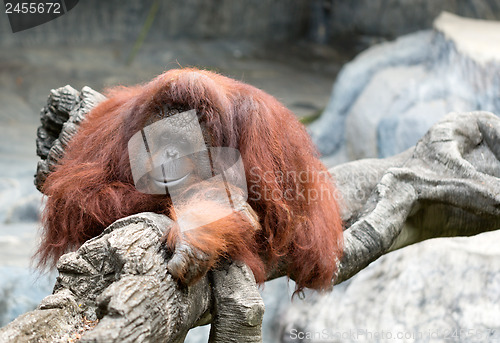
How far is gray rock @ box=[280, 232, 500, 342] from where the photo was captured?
251 cm

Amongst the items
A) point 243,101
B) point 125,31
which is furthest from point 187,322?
point 125,31

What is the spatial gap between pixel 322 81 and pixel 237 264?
201 inches

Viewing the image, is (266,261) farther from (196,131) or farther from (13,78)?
(13,78)

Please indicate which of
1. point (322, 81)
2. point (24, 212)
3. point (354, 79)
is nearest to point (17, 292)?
point (24, 212)

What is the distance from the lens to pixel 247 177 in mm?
1480

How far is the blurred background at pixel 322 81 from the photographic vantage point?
2.81 meters

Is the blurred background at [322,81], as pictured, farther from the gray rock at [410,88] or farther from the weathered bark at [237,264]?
the weathered bark at [237,264]

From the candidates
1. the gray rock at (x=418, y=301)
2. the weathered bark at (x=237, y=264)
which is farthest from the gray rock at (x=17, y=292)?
the gray rock at (x=418, y=301)

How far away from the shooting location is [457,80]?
12.8ft

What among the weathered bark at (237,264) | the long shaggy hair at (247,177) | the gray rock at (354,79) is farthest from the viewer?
the gray rock at (354,79)

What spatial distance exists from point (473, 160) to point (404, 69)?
2.56 meters

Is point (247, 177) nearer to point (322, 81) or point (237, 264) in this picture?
point (237, 264)

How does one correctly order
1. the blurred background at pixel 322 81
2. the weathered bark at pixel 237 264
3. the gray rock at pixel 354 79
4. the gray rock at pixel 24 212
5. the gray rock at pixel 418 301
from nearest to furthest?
the weathered bark at pixel 237 264 → the gray rock at pixel 418 301 → the blurred background at pixel 322 81 → the gray rock at pixel 24 212 → the gray rock at pixel 354 79

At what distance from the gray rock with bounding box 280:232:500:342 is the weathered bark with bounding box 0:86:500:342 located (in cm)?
68
